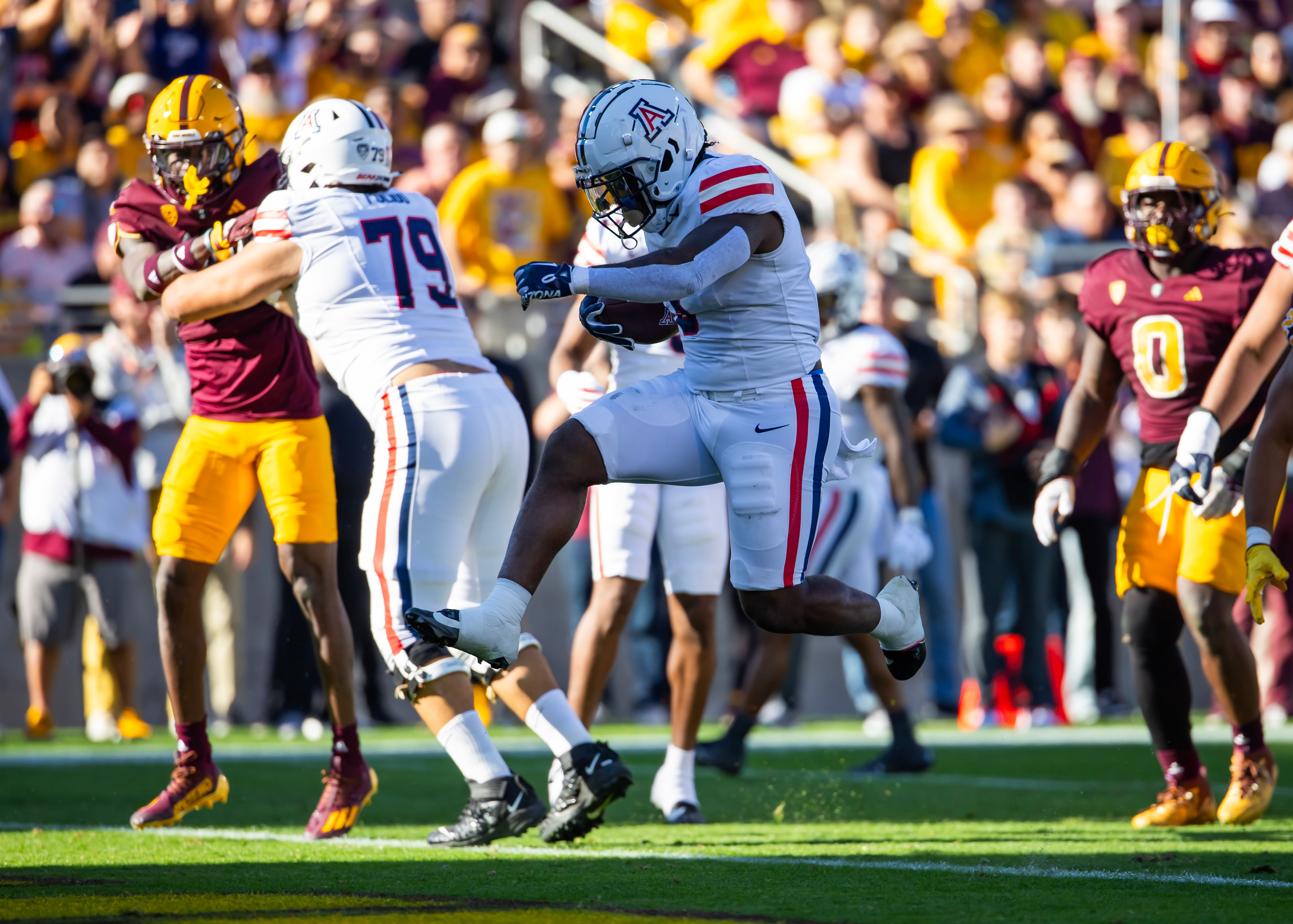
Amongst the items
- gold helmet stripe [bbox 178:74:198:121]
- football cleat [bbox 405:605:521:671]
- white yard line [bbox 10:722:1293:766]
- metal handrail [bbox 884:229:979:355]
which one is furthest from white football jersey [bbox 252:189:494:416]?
metal handrail [bbox 884:229:979:355]

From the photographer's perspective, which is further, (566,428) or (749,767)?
(749,767)

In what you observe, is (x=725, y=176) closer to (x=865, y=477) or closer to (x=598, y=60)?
(x=865, y=477)

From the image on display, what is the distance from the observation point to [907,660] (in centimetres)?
494

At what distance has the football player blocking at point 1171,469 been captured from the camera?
543cm

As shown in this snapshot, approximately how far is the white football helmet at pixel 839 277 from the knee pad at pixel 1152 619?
2.26m

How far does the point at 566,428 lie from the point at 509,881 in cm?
116

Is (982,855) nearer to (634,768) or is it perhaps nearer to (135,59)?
(634,768)

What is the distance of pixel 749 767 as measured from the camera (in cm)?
748

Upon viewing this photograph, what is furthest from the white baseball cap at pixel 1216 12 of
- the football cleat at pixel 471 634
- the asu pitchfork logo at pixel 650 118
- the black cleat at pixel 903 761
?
the football cleat at pixel 471 634

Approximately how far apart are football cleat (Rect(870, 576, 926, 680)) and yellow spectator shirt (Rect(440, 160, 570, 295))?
5692 millimetres

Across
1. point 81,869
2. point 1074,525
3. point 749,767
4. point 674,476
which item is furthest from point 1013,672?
point 81,869

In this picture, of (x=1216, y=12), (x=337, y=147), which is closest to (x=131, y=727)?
(x=337, y=147)

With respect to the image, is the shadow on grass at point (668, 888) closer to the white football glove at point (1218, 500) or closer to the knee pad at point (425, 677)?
the knee pad at point (425, 677)

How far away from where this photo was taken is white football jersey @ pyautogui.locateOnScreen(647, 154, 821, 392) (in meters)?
4.52
